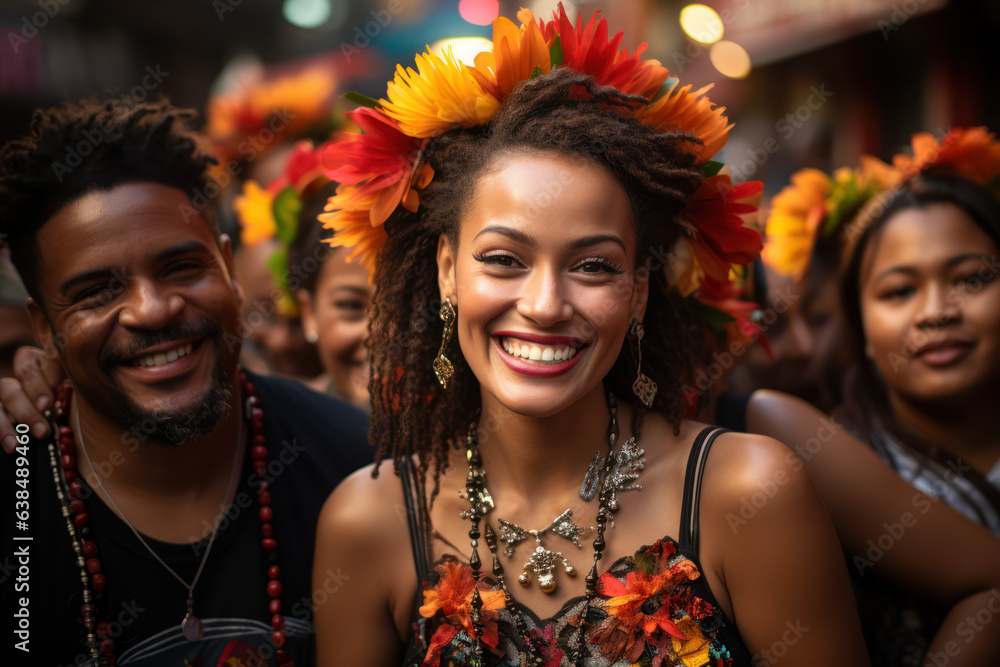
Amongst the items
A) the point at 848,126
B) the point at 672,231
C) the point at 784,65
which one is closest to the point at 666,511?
the point at 672,231

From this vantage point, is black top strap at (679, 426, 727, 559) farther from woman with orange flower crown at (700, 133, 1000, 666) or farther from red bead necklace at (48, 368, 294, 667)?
red bead necklace at (48, 368, 294, 667)

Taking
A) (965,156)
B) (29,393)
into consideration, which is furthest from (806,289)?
(29,393)

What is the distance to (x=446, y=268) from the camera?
89.5 inches

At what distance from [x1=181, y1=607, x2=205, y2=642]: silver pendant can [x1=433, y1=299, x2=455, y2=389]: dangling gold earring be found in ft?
3.78

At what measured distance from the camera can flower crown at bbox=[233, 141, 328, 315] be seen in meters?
4.07

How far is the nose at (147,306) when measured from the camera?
2406 millimetres

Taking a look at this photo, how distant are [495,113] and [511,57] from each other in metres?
0.16

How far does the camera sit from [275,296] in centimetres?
462

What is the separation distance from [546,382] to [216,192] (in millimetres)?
1668

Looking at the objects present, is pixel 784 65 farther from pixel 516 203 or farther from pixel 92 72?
pixel 92 72

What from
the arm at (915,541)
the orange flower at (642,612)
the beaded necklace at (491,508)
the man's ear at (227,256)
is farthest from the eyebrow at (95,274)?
the arm at (915,541)

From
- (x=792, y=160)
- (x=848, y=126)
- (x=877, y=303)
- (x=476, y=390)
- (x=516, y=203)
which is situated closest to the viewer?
(x=516, y=203)

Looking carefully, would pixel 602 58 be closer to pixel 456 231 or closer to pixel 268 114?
pixel 456 231

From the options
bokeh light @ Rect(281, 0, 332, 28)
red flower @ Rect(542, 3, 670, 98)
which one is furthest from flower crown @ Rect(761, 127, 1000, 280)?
bokeh light @ Rect(281, 0, 332, 28)
